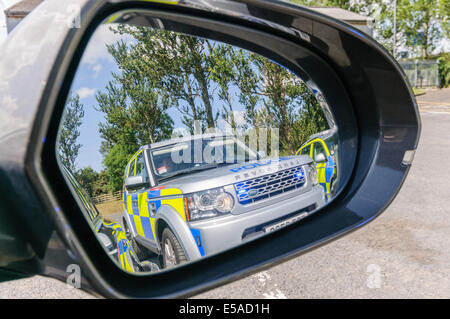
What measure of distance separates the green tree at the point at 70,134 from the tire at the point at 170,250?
0.85 ft

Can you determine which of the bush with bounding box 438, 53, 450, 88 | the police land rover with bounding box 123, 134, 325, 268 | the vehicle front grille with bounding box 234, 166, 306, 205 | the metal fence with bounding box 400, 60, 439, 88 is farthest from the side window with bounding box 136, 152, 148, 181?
the bush with bounding box 438, 53, 450, 88

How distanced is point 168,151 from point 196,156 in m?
0.07

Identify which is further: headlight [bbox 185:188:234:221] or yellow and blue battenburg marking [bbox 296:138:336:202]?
yellow and blue battenburg marking [bbox 296:138:336:202]

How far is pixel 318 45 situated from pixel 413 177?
236 inches

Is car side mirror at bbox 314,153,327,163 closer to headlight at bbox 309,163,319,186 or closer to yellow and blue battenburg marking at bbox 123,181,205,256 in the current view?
headlight at bbox 309,163,319,186

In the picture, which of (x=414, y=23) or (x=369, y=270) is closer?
(x=369, y=270)

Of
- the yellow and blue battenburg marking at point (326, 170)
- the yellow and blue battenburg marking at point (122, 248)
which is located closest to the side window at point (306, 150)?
the yellow and blue battenburg marking at point (326, 170)

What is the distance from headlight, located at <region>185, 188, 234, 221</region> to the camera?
854mm

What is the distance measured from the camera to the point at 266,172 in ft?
3.22

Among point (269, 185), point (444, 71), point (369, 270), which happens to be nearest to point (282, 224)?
point (269, 185)

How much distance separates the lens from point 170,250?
2.93ft

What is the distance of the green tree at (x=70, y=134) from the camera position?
0.76 meters

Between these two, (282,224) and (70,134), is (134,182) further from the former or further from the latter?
(282,224)

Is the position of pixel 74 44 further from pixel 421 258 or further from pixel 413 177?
pixel 413 177
